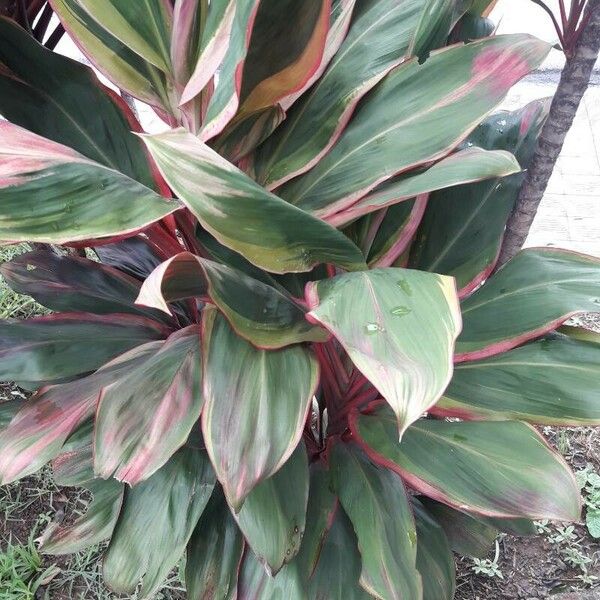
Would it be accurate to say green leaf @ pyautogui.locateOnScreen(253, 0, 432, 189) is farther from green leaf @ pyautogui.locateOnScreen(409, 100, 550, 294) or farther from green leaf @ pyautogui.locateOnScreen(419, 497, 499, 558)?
green leaf @ pyautogui.locateOnScreen(419, 497, 499, 558)

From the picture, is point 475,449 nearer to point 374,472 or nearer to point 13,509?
point 374,472

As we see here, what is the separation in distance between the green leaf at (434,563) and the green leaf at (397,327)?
560 mm

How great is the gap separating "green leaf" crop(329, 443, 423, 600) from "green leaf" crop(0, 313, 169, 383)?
386 mm

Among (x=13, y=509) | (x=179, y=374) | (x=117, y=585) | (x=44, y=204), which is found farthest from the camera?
(x=13, y=509)

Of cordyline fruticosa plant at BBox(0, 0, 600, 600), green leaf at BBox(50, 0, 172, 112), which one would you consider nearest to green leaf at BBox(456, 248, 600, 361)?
cordyline fruticosa plant at BBox(0, 0, 600, 600)

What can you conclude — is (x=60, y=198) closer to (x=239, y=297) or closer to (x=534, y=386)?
(x=239, y=297)

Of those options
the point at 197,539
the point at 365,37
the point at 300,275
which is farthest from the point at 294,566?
the point at 365,37

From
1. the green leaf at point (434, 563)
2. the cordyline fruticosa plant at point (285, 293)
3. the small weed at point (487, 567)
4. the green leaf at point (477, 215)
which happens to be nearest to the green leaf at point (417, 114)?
the cordyline fruticosa plant at point (285, 293)

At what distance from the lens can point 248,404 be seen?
28.3 inches

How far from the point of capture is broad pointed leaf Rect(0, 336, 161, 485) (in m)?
0.88

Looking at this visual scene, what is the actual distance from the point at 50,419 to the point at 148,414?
22cm

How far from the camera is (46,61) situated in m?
0.89

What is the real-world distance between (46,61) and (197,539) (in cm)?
73

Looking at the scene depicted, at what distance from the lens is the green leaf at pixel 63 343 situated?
3.29 feet
